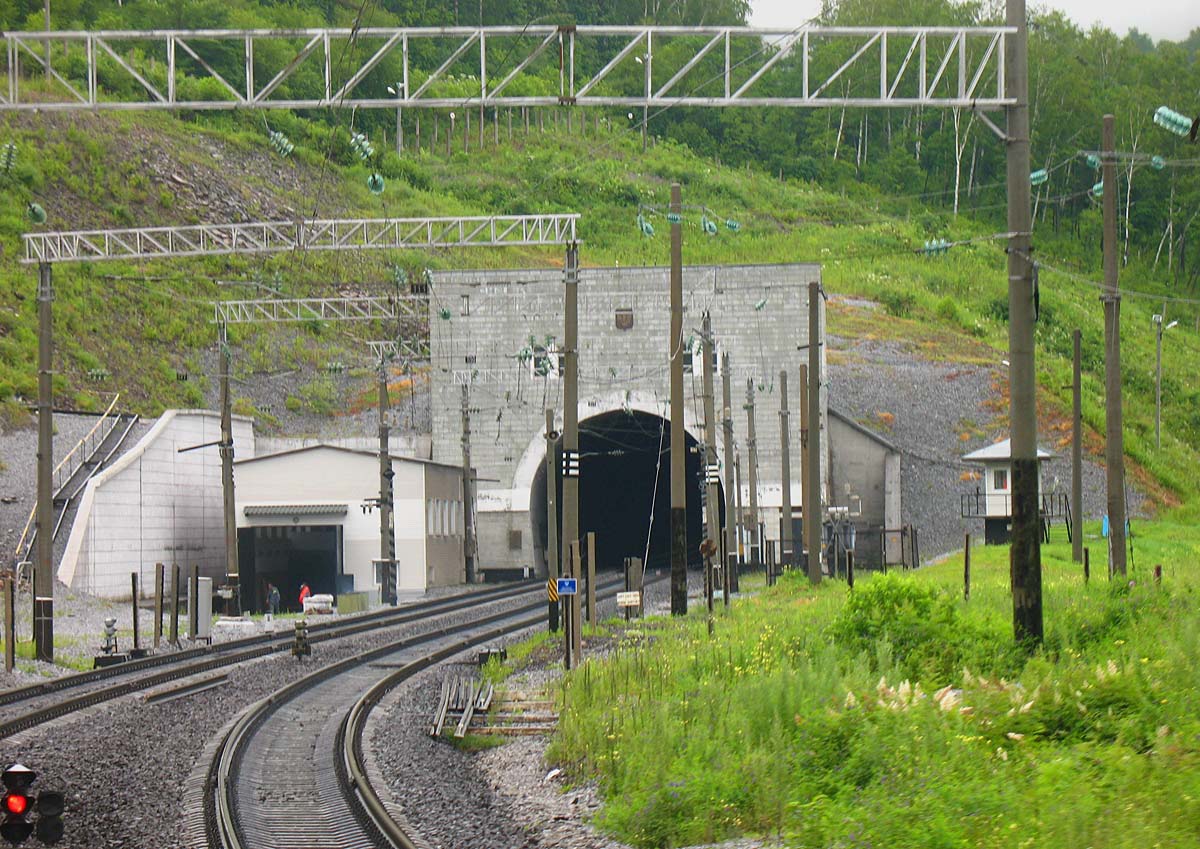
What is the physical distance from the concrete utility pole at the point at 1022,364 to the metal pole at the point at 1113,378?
9.79 m

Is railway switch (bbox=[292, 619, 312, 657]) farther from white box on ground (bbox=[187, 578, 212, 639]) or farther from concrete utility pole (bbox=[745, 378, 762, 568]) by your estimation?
concrete utility pole (bbox=[745, 378, 762, 568])

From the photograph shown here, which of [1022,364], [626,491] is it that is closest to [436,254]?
[626,491]

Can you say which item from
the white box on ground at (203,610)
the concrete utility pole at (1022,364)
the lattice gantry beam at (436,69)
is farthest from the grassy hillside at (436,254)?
the concrete utility pole at (1022,364)

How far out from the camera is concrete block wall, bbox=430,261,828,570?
53.3 m

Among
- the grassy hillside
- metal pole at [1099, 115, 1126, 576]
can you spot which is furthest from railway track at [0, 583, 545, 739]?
metal pole at [1099, 115, 1126, 576]

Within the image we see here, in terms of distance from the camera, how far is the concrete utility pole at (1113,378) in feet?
80.9

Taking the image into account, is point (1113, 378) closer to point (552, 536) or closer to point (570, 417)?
point (570, 417)

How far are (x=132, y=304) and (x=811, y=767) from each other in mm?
→ 59761

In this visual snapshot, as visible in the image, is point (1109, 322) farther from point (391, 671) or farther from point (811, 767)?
point (811, 767)

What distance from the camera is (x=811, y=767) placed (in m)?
11.4

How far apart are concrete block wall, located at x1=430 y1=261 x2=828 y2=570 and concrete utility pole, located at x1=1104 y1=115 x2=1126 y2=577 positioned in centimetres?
2690

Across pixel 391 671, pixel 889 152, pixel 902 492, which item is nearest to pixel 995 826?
pixel 391 671

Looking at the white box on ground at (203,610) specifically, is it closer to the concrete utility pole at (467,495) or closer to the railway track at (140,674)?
the railway track at (140,674)

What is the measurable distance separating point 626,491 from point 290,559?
23.6 m
